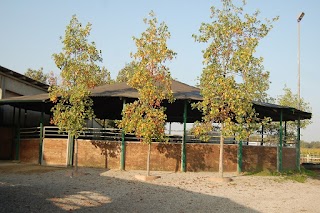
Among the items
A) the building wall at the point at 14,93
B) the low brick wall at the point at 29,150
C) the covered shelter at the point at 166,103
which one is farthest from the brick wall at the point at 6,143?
the covered shelter at the point at 166,103

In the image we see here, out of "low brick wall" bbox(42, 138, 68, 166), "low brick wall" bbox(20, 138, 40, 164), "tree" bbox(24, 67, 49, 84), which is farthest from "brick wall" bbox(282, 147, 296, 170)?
"tree" bbox(24, 67, 49, 84)

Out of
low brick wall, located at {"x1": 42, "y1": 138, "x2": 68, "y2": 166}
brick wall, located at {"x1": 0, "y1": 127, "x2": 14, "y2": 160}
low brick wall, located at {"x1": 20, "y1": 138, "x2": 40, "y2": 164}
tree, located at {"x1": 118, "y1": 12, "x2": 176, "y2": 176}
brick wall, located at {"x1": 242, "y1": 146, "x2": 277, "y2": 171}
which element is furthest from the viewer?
brick wall, located at {"x1": 0, "y1": 127, "x2": 14, "y2": 160}

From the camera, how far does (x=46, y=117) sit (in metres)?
31.0

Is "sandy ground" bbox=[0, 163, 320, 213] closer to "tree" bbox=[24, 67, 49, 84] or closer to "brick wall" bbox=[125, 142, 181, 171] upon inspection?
"brick wall" bbox=[125, 142, 181, 171]

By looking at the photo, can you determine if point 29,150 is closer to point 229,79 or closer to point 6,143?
point 6,143

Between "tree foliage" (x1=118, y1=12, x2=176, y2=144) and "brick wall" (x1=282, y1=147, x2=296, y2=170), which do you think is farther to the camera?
"brick wall" (x1=282, y1=147, x2=296, y2=170)

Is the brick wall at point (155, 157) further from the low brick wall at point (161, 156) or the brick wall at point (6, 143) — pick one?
the brick wall at point (6, 143)

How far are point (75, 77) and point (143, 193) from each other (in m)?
7.45

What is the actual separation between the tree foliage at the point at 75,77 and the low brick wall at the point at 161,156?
9.43ft

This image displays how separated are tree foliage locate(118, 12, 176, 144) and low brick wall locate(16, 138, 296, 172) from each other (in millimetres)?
2742

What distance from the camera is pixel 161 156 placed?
65.1ft

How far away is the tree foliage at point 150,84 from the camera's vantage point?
55.4 ft

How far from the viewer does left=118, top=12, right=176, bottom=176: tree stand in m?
16.9

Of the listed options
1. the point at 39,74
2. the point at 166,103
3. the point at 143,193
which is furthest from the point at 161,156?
the point at 39,74
